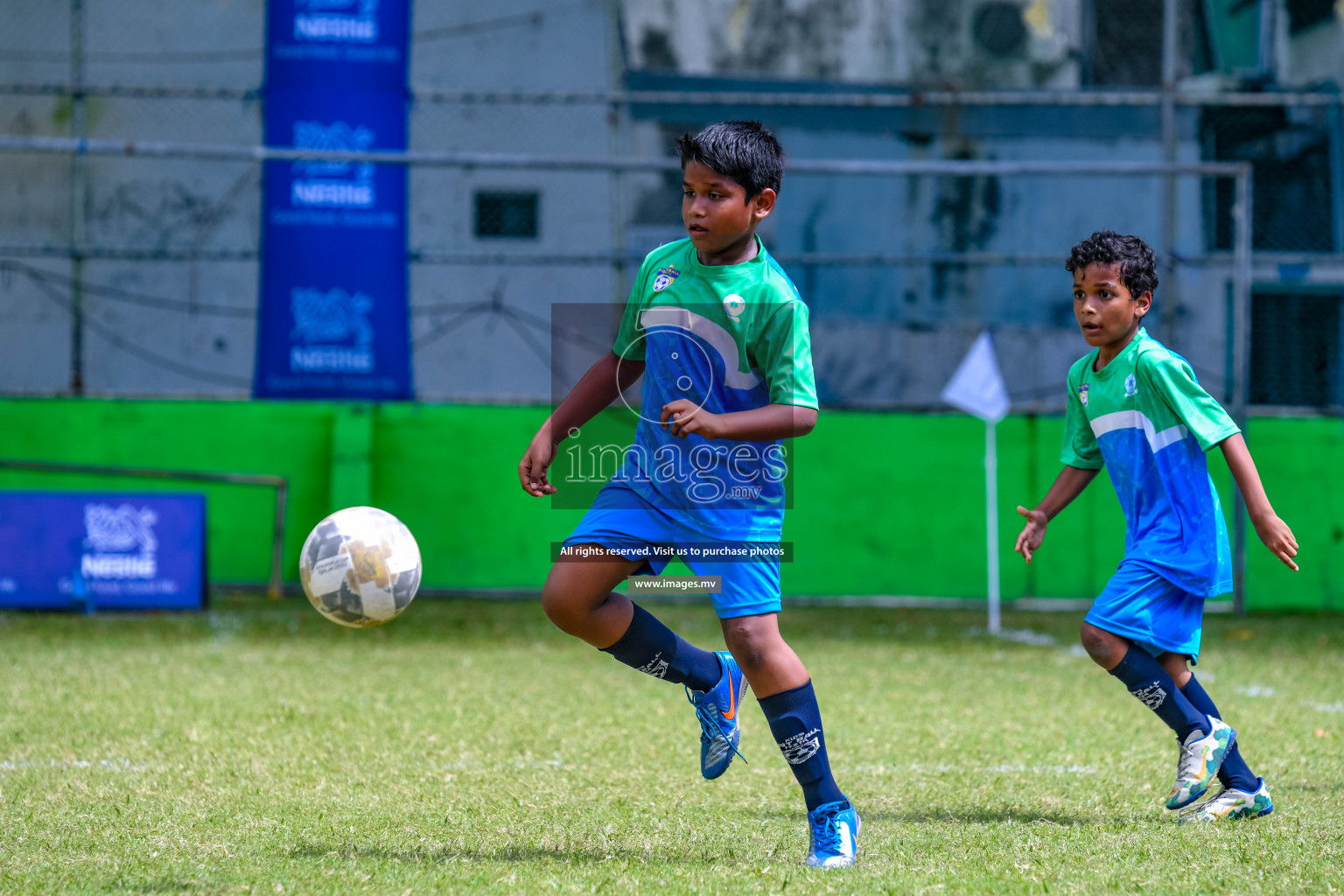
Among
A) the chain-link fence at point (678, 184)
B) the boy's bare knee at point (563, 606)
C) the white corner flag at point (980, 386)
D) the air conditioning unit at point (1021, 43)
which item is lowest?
the boy's bare knee at point (563, 606)

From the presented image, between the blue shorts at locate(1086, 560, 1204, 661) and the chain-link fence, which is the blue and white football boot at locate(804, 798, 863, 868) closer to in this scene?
the blue shorts at locate(1086, 560, 1204, 661)

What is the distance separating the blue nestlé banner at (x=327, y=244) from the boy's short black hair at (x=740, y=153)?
785 cm

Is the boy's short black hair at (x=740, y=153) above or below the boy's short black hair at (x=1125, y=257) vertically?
above

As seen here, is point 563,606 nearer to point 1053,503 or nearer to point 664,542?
point 664,542

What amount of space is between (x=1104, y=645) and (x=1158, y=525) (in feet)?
1.36

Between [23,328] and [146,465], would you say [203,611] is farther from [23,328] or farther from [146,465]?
[23,328]

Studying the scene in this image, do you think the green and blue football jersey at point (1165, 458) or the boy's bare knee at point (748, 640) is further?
the green and blue football jersey at point (1165, 458)

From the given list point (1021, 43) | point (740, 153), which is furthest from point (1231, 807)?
point (1021, 43)

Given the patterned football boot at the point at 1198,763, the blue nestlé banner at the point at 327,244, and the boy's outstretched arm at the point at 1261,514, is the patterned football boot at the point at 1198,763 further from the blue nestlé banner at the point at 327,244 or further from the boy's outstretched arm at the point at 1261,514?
the blue nestlé banner at the point at 327,244

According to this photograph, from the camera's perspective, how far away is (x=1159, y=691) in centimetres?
418

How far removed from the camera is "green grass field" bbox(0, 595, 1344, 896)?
3406 millimetres

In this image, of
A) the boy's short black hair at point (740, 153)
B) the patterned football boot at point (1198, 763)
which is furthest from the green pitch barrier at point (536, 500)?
the boy's short black hair at point (740, 153)

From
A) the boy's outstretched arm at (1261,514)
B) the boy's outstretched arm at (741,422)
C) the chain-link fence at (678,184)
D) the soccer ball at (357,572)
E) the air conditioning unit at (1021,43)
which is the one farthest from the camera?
the air conditioning unit at (1021,43)

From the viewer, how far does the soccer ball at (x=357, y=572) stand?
157 inches
